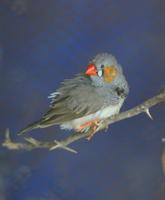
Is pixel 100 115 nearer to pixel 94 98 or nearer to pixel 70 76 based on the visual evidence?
pixel 94 98

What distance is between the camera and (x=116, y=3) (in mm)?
1308

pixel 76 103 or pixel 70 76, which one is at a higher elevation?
pixel 70 76

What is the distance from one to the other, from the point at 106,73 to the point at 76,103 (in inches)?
3.3

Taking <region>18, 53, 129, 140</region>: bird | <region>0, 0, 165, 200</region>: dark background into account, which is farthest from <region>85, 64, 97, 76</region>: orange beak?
<region>0, 0, 165, 200</region>: dark background

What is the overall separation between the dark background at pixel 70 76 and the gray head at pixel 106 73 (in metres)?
0.11

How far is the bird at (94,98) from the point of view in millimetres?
1177

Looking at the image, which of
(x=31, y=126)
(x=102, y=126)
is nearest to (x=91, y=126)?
(x=102, y=126)

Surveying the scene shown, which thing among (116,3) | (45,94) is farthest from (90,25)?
(45,94)

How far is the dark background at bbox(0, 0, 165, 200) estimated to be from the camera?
4.21 feet

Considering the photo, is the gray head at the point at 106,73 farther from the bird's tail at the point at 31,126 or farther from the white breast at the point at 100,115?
the bird's tail at the point at 31,126

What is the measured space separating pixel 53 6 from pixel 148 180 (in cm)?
43

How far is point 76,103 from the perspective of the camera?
1187 mm

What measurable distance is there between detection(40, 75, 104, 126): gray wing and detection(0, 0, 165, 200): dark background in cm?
9

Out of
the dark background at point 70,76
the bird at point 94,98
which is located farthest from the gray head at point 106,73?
the dark background at point 70,76
